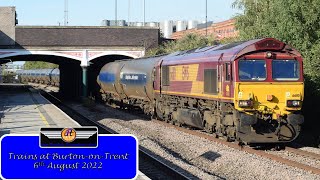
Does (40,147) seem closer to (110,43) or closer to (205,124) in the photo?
(205,124)

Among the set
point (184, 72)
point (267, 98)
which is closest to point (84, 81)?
point (184, 72)

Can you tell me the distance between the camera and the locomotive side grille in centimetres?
1682

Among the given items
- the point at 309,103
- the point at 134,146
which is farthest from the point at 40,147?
the point at 309,103

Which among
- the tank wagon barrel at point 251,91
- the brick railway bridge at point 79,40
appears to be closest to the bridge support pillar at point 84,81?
the brick railway bridge at point 79,40

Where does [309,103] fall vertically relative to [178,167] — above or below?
above

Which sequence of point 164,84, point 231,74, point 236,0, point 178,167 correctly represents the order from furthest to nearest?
point 236,0 → point 164,84 → point 231,74 → point 178,167

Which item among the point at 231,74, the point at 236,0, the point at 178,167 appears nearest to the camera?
the point at 178,167

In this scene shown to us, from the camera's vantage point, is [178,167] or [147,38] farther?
[147,38]

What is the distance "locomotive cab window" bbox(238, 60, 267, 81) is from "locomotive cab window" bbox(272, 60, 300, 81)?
14.0 inches

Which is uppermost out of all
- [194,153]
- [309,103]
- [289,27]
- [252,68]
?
[289,27]

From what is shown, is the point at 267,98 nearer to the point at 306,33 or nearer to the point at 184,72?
the point at 184,72

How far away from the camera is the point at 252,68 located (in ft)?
51.0

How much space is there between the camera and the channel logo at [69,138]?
3.43m

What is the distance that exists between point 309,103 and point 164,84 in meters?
6.82
